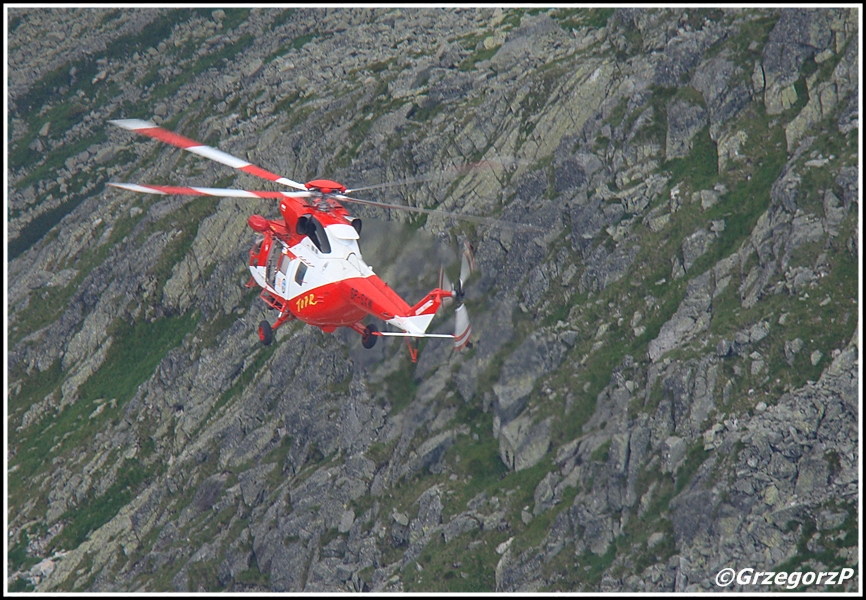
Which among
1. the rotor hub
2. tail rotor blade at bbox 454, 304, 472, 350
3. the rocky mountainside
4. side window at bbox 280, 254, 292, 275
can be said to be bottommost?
the rocky mountainside

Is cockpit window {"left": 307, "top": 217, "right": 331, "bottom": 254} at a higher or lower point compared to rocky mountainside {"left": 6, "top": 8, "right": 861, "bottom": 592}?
higher

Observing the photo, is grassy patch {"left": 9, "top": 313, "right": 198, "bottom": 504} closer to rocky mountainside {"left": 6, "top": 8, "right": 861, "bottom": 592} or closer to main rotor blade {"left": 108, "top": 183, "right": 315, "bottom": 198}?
rocky mountainside {"left": 6, "top": 8, "right": 861, "bottom": 592}

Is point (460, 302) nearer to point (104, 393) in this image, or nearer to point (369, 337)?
point (369, 337)

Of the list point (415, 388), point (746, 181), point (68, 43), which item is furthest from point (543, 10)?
point (68, 43)

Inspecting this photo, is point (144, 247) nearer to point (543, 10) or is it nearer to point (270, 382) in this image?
point (270, 382)

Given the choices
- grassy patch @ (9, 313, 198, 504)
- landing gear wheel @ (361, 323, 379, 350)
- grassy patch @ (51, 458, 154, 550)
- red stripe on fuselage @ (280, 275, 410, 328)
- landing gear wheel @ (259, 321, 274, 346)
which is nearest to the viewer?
red stripe on fuselage @ (280, 275, 410, 328)

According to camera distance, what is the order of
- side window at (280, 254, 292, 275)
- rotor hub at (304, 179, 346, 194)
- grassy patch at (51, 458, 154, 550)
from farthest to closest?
grassy patch at (51, 458, 154, 550) → side window at (280, 254, 292, 275) → rotor hub at (304, 179, 346, 194)

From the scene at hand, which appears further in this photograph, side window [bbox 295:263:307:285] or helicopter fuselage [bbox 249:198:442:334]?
side window [bbox 295:263:307:285]

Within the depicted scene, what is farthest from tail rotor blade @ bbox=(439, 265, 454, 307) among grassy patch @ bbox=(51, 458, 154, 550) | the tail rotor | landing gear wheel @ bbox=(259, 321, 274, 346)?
grassy patch @ bbox=(51, 458, 154, 550)
